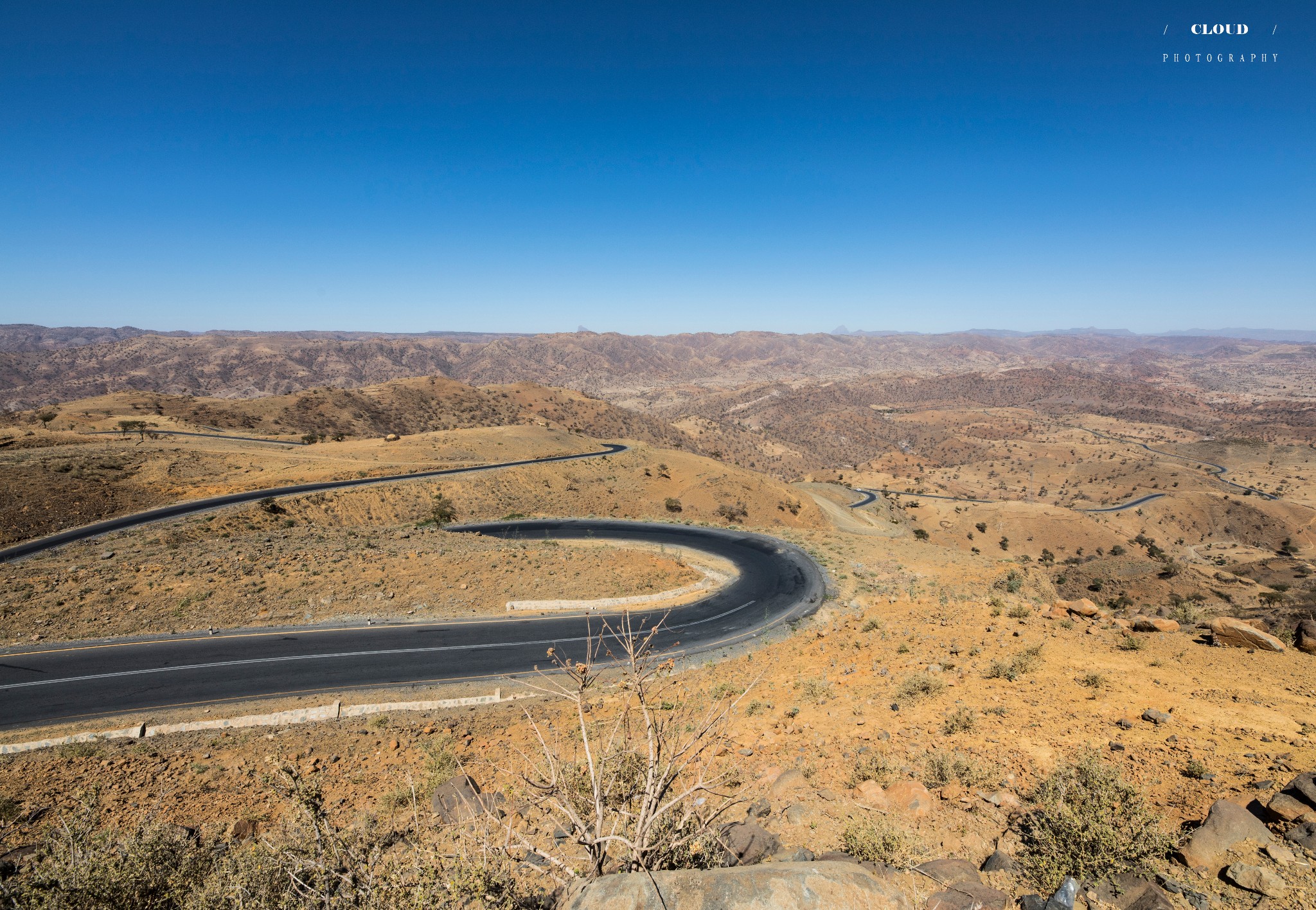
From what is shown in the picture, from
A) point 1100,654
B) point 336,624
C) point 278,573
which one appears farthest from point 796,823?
point 278,573

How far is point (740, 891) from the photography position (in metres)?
3.61

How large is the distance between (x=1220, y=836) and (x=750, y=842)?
492 centimetres

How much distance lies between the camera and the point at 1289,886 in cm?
494

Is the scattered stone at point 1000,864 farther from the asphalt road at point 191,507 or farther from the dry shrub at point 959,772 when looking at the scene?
the asphalt road at point 191,507

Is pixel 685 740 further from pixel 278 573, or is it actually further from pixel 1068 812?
pixel 278 573

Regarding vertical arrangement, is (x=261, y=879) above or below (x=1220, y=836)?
above

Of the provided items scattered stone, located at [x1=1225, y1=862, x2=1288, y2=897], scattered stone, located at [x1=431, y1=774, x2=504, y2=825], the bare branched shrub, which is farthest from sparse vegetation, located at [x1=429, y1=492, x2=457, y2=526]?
scattered stone, located at [x1=1225, y1=862, x2=1288, y2=897]

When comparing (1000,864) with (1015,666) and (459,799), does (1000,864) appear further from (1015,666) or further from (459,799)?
(459,799)

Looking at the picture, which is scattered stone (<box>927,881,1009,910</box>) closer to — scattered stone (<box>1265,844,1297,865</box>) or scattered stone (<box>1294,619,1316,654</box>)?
scattered stone (<box>1265,844,1297,865</box>)

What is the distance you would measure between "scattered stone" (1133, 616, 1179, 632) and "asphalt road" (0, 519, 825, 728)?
10.3m

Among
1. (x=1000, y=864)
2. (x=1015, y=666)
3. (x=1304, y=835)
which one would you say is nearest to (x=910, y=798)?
(x=1000, y=864)

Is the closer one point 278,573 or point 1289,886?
point 1289,886

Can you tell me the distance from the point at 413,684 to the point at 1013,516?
65.6m

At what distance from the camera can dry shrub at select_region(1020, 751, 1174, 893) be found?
548cm
